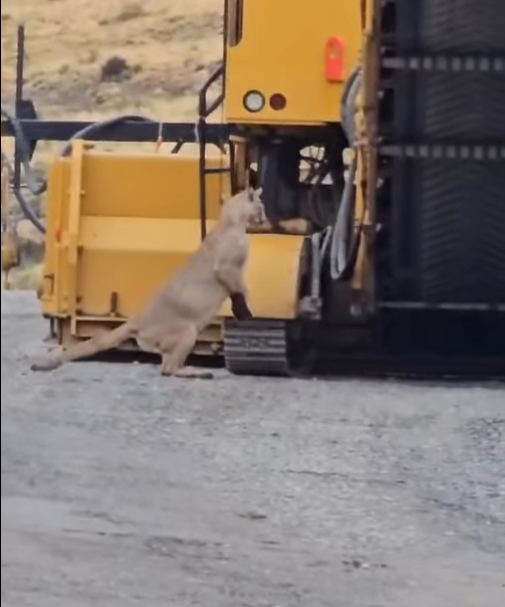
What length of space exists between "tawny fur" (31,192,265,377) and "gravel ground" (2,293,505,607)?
24mm

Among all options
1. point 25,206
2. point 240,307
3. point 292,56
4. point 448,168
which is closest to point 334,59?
point 292,56

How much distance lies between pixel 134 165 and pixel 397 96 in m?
0.29

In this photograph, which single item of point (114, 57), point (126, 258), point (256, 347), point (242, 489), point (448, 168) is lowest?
point (242, 489)

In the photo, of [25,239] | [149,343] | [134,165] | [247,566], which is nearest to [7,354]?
[25,239]

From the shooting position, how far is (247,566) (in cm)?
206

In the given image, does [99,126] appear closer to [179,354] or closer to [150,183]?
[150,183]

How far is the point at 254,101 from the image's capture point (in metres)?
1.94

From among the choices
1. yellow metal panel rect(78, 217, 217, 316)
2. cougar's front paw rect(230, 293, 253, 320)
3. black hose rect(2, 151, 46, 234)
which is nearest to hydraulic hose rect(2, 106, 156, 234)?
black hose rect(2, 151, 46, 234)

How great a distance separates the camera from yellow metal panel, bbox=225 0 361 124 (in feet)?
6.18

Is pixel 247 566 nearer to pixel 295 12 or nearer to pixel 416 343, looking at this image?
pixel 416 343

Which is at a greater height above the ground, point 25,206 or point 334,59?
point 334,59

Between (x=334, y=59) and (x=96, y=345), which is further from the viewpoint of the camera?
(x=334, y=59)

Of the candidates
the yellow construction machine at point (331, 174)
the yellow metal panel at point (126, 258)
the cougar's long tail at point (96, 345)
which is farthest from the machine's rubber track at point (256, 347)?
the cougar's long tail at point (96, 345)

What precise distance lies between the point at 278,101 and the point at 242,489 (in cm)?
47
